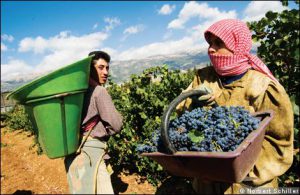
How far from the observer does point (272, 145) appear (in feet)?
7.64

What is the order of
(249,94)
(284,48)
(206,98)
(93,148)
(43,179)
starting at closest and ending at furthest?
(206,98) < (249,94) < (93,148) < (284,48) < (43,179)

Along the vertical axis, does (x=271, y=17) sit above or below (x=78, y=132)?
above

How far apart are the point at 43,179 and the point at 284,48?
20.7 feet

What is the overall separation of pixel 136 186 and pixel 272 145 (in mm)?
3980

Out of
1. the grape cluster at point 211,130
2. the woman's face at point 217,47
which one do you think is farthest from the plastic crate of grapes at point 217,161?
the woman's face at point 217,47

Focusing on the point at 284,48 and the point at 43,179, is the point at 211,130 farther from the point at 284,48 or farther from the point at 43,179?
the point at 43,179

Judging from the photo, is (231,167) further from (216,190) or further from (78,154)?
(78,154)

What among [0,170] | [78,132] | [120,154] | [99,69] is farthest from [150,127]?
[0,170]

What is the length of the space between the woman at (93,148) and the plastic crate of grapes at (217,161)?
0.80 metres

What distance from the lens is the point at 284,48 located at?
10.2 ft

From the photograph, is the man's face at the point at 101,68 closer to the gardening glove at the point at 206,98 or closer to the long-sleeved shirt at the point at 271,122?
the gardening glove at the point at 206,98

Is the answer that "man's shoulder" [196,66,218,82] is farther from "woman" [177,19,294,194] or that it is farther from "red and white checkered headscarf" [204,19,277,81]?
"red and white checkered headscarf" [204,19,277,81]

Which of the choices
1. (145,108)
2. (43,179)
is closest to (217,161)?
(145,108)

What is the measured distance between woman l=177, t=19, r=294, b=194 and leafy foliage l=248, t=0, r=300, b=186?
2.55 feet
